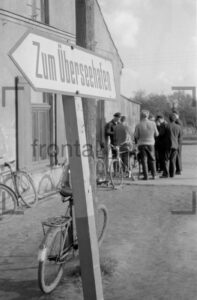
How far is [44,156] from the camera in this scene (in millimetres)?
11070

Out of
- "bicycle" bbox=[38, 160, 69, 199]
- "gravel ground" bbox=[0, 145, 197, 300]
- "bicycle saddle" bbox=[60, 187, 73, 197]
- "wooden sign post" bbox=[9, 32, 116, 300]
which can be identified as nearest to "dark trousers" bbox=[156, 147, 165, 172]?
"gravel ground" bbox=[0, 145, 197, 300]

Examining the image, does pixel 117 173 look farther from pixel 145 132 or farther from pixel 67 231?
pixel 67 231

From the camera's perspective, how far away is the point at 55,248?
4.91 metres

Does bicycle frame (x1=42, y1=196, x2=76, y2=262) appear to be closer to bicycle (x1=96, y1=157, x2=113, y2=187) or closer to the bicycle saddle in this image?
the bicycle saddle

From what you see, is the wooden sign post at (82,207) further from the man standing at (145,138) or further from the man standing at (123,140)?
the man standing at (123,140)

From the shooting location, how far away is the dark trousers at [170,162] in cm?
1308

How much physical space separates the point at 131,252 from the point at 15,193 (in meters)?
3.07

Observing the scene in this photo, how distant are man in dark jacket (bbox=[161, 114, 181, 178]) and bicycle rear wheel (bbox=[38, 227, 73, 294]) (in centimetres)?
812

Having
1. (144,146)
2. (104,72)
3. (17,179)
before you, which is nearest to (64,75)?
(104,72)

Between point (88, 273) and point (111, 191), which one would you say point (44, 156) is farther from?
point (88, 273)

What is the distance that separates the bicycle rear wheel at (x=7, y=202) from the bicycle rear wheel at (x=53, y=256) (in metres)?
3.41

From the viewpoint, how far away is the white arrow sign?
295cm

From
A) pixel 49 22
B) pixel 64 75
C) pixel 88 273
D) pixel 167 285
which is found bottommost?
pixel 167 285

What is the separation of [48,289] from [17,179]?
14.8 ft
